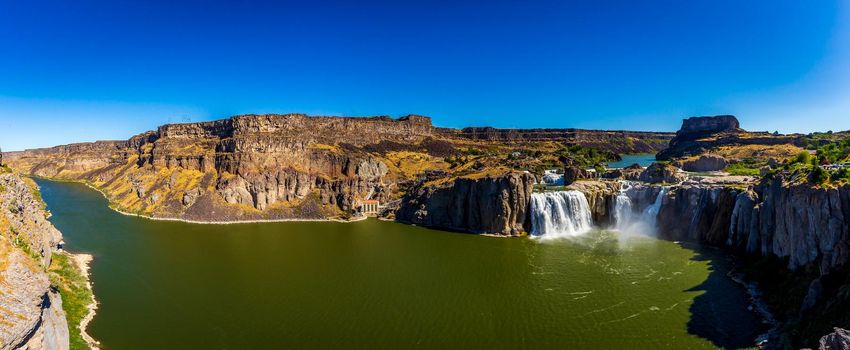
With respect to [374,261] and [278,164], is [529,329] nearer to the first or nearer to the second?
[374,261]

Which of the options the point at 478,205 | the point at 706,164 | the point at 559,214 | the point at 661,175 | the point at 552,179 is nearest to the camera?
the point at 559,214

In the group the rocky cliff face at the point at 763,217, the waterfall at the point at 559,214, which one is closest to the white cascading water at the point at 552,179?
the rocky cliff face at the point at 763,217

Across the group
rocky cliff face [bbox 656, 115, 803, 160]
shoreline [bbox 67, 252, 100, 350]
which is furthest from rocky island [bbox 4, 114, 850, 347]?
shoreline [bbox 67, 252, 100, 350]

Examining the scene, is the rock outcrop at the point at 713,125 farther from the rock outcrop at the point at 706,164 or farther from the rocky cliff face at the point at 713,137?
the rock outcrop at the point at 706,164

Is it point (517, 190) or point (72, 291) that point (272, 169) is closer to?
point (72, 291)

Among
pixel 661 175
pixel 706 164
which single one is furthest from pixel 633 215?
pixel 706 164

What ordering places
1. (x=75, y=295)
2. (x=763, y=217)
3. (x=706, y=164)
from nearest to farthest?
(x=75, y=295), (x=763, y=217), (x=706, y=164)
